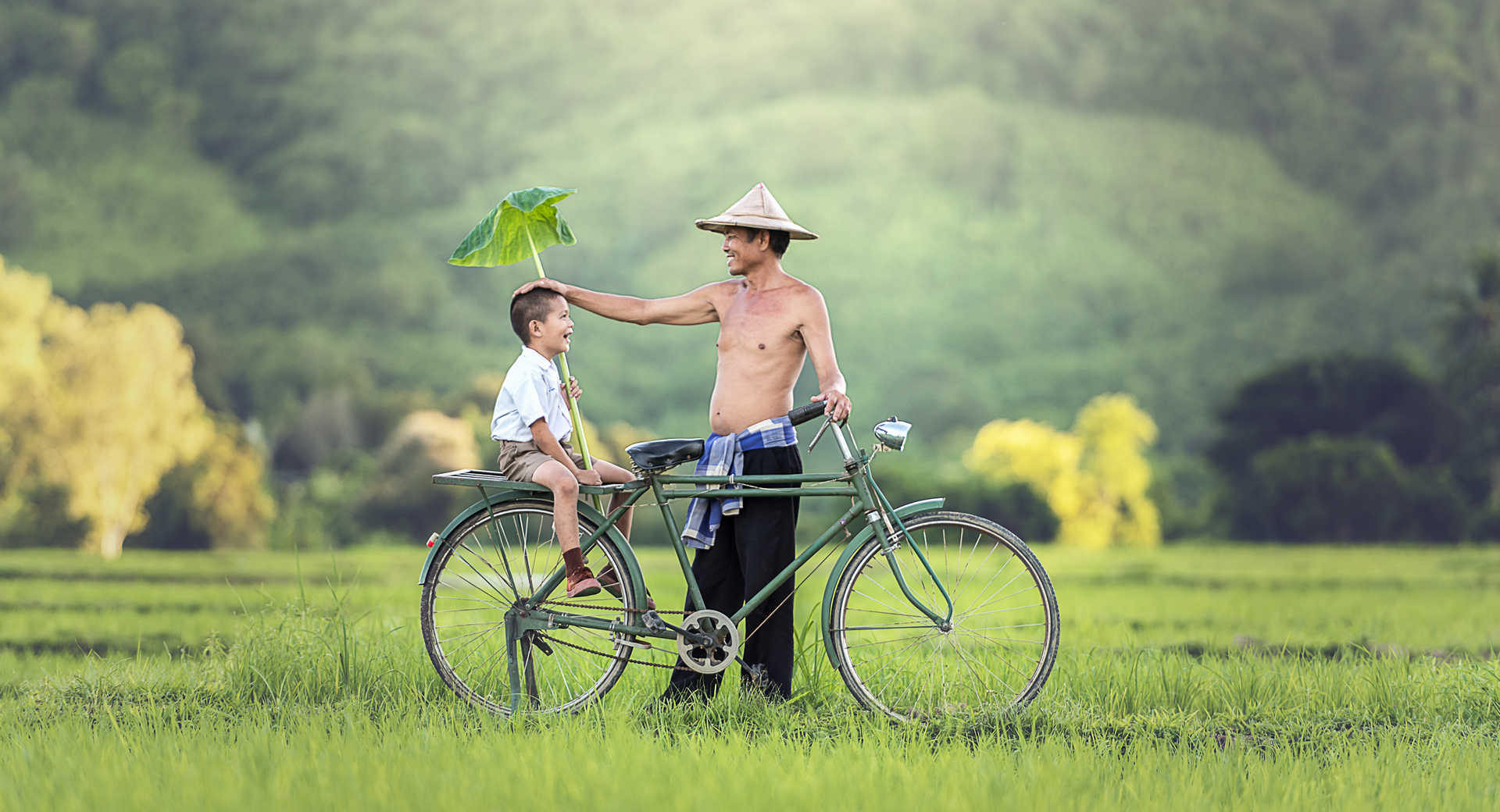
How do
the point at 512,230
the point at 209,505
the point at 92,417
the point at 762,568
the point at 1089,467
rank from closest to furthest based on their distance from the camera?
the point at 762,568, the point at 512,230, the point at 92,417, the point at 209,505, the point at 1089,467

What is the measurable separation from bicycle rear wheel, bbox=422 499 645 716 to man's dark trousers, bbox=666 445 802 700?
1.23ft

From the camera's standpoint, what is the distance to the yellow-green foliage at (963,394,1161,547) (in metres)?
26.1

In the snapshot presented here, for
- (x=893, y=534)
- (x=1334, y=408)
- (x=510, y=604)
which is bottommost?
(x=510, y=604)

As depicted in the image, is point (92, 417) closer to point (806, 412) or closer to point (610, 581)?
point (610, 581)

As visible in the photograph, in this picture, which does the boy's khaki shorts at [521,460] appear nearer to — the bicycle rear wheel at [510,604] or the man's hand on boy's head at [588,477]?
the man's hand on boy's head at [588,477]

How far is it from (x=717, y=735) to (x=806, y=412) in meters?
1.42

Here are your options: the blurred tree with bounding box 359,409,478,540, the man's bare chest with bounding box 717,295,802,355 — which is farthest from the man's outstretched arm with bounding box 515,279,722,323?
the blurred tree with bounding box 359,409,478,540

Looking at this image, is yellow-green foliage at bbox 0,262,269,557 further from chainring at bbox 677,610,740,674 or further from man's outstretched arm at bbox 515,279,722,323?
chainring at bbox 677,610,740,674

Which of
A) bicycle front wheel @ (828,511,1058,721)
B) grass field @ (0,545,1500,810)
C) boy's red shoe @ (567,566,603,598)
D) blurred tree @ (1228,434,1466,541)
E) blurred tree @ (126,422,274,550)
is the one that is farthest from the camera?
blurred tree @ (1228,434,1466,541)

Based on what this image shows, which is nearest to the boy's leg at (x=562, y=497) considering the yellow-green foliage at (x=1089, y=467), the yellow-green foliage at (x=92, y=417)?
the yellow-green foliage at (x=92, y=417)

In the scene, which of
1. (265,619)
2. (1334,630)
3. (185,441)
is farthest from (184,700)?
(185,441)

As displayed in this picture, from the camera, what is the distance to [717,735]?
16.9ft

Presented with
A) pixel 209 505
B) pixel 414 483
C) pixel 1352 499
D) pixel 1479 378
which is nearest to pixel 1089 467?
pixel 1352 499

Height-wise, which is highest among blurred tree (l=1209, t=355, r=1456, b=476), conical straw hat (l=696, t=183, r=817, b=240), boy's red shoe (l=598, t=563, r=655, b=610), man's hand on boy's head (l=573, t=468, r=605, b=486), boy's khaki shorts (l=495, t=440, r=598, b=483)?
blurred tree (l=1209, t=355, r=1456, b=476)
